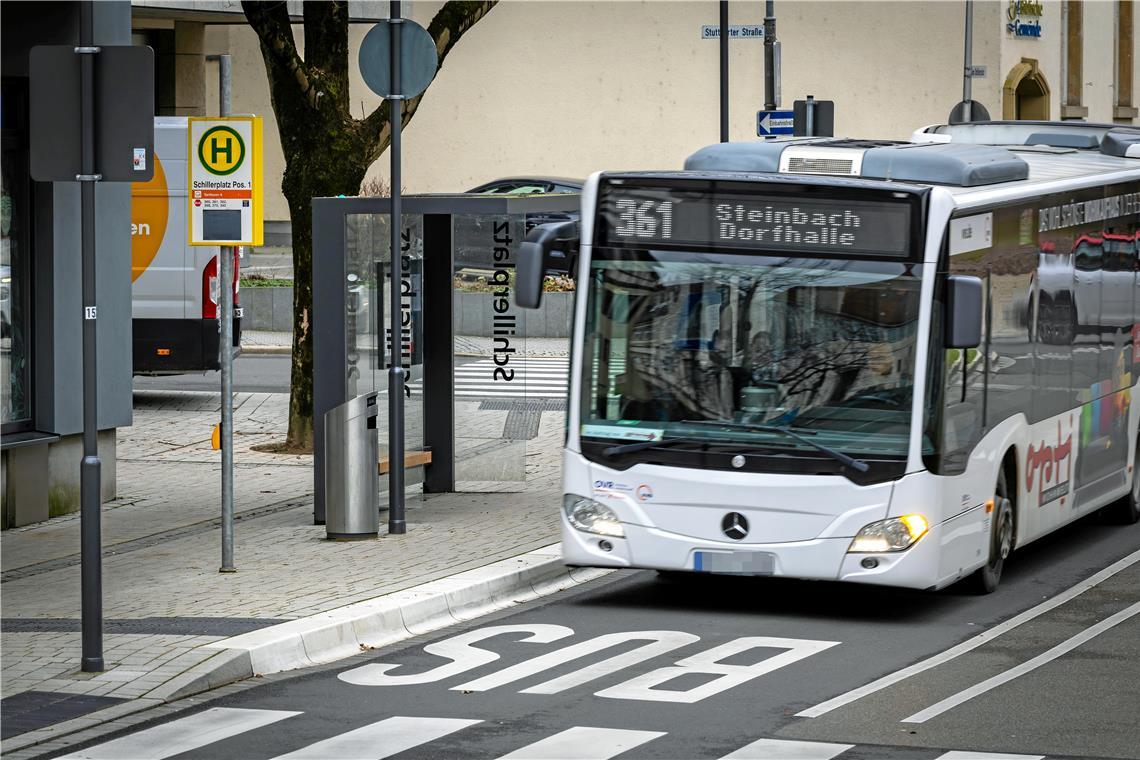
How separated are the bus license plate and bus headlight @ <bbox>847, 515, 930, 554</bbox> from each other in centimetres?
49

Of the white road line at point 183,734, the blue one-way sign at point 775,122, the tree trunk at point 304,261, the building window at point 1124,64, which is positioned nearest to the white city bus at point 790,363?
the white road line at point 183,734

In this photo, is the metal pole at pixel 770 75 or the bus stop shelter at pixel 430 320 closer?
the bus stop shelter at pixel 430 320

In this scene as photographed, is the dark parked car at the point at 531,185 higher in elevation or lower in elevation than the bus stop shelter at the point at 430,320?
higher

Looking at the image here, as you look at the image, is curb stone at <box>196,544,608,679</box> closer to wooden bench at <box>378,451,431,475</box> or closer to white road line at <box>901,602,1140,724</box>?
wooden bench at <box>378,451,431,475</box>

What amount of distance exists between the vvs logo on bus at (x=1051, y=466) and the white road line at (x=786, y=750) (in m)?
4.86

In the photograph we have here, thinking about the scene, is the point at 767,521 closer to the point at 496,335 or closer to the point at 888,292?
the point at 888,292

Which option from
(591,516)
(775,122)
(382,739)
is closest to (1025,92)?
(775,122)

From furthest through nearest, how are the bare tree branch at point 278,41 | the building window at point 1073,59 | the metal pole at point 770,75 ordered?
the building window at point 1073,59 → the metal pole at point 770,75 → the bare tree branch at point 278,41

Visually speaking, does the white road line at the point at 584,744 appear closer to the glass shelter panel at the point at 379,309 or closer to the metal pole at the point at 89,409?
the metal pole at the point at 89,409

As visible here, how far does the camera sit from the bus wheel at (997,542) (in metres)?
11.5

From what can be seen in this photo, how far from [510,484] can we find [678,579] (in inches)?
142

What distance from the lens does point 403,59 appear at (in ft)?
43.7

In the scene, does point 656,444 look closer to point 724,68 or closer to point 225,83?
point 225,83

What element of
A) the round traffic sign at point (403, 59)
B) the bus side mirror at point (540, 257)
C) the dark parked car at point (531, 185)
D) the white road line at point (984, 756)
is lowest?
the white road line at point (984, 756)
